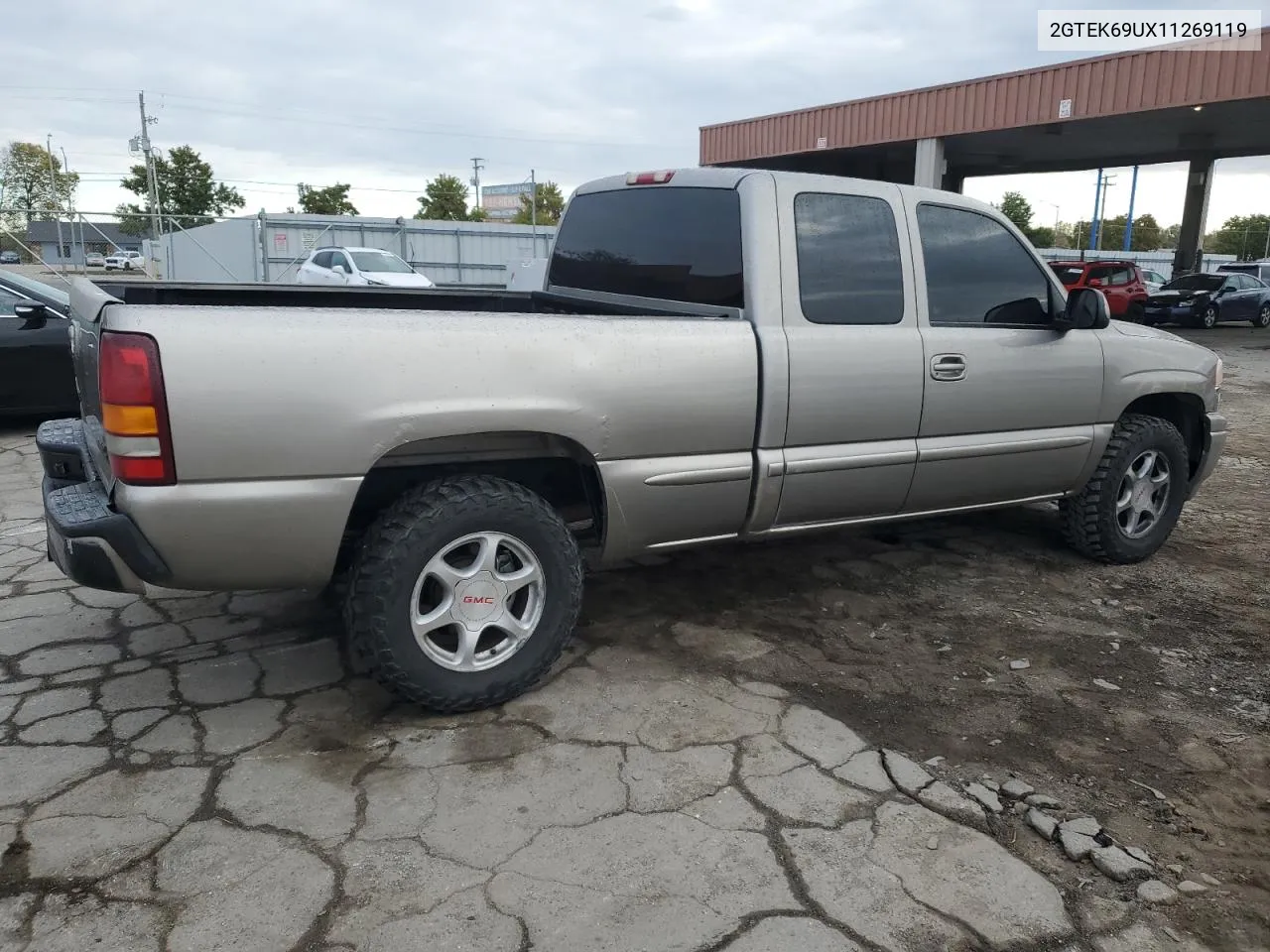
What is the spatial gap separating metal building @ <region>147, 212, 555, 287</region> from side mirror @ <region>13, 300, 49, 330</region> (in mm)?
18031

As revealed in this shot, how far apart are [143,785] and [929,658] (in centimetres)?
275

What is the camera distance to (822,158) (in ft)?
80.9

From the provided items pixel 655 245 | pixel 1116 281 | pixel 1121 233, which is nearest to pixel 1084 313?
pixel 655 245

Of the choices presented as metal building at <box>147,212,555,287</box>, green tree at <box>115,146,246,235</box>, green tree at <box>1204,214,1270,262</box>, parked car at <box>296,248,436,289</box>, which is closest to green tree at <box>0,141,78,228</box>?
green tree at <box>115,146,246,235</box>

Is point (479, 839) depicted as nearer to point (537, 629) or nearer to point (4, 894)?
point (537, 629)

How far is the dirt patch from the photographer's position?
2.61m

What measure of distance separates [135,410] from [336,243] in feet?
82.6

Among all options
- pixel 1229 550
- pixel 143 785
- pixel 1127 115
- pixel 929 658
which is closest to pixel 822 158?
pixel 1127 115

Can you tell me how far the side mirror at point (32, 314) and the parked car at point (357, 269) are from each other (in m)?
11.6

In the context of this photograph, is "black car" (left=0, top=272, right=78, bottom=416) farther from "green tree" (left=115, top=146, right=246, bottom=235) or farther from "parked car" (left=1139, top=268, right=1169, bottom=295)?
"green tree" (left=115, top=146, right=246, bottom=235)

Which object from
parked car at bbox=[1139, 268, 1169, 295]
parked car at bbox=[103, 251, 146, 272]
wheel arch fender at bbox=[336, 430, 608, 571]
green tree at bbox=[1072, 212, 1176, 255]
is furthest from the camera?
green tree at bbox=[1072, 212, 1176, 255]

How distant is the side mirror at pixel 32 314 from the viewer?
7258 millimetres

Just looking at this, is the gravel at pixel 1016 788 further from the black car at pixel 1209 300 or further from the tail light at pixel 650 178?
the black car at pixel 1209 300

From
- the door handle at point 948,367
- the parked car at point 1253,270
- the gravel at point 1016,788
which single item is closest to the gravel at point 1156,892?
the gravel at point 1016,788
